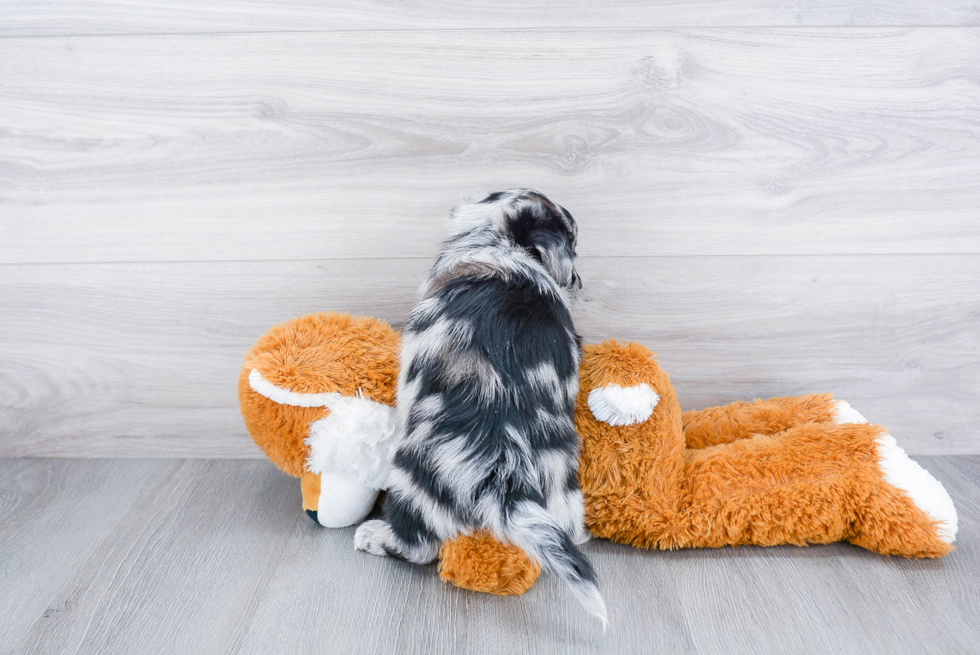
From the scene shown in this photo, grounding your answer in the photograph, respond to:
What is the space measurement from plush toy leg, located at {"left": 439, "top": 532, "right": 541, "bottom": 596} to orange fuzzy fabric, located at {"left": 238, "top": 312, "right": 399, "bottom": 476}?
0.29 meters

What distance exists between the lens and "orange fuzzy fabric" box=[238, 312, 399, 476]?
1110mm

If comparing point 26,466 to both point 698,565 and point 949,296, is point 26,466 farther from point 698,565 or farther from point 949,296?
point 949,296

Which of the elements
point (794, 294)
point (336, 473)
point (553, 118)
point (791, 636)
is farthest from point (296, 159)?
point (791, 636)

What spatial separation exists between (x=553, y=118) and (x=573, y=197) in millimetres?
→ 154

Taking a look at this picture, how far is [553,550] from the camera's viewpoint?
86 centimetres

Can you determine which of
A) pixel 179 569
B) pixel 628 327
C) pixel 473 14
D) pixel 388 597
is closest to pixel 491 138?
pixel 473 14

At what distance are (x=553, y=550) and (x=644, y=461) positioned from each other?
0.94 feet

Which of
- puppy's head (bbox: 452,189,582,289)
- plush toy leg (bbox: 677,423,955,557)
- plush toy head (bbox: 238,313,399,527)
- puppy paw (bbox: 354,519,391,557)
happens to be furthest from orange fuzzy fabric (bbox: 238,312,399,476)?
plush toy leg (bbox: 677,423,955,557)

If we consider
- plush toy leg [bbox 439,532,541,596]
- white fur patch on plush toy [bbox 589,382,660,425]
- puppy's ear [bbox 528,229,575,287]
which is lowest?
plush toy leg [bbox 439,532,541,596]

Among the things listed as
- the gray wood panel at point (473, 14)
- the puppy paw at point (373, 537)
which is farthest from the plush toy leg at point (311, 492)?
the gray wood panel at point (473, 14)

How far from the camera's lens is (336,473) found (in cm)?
114

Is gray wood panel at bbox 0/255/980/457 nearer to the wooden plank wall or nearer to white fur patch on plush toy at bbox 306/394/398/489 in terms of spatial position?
the wooden plank wall

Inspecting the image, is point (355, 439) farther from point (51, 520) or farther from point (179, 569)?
point (51, 520)

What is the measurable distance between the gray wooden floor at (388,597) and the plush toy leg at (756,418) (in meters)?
0.22
